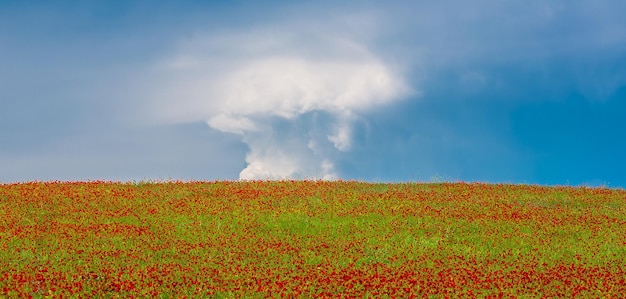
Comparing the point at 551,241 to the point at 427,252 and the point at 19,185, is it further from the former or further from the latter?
the point at 19,185

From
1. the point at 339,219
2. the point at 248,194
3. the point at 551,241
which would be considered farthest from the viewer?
the point at 248,194

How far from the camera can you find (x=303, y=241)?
17.4 metres

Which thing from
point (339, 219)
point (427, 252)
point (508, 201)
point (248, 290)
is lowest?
point (248, 290)

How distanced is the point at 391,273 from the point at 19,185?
52.4 ft

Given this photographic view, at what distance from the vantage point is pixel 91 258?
1510cm

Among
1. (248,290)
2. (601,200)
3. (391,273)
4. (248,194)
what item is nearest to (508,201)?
(601,200)

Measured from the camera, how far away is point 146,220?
19.5 m

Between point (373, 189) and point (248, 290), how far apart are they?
14.0 metres

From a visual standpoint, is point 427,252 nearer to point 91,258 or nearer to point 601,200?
point 91,258

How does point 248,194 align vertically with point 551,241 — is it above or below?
above

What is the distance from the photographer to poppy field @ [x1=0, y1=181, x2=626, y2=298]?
13.1m

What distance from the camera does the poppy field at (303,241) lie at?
43.1 feet

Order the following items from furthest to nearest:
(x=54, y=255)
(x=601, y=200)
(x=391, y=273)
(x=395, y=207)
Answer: (x=601, y=200)
(x=395, y=207)
(x=54, y=255)
(x=391, y=273)

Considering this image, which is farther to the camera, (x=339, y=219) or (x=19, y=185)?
(x=19, y=185)
